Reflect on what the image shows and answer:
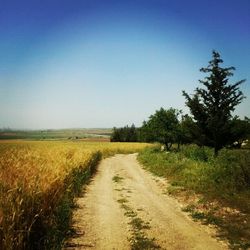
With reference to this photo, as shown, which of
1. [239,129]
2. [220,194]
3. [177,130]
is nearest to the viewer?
[220,194]

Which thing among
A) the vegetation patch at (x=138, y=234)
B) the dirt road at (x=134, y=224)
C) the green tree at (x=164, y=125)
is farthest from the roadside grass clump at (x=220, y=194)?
the green tree at (x=164, y=125)

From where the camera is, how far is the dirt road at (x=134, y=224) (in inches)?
329

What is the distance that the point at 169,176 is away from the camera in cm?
2158

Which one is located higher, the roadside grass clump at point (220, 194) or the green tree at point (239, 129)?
the green tree at point (239, 129)

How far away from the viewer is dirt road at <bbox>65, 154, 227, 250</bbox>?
329 inches

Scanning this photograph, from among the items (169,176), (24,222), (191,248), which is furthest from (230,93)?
(24,222)

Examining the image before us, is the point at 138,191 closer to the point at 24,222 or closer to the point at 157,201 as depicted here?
the point at 157,201

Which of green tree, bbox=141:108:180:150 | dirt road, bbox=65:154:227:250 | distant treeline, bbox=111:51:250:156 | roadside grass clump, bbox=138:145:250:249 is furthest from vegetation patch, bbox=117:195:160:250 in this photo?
green tree, bbox=141:108:180:150

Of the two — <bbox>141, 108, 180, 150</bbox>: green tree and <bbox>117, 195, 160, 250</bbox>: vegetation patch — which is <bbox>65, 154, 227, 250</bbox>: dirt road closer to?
<bbox>117, 195, 160, 250</bbox>: vegetation patch

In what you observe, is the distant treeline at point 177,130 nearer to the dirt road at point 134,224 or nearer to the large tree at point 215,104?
the large tree at point 215,104

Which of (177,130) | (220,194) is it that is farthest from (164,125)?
(220,194)

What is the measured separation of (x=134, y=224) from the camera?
10148mm

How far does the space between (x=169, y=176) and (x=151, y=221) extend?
1120cm

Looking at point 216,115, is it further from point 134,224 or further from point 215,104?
point 134,224
